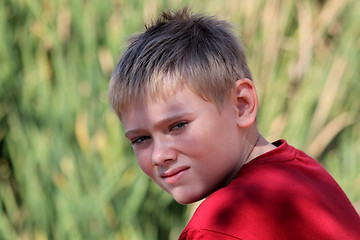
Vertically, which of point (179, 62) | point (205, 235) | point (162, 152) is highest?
point (179, 62)

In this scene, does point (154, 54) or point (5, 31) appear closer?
point (154, 54)

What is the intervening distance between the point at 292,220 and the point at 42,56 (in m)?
1.77

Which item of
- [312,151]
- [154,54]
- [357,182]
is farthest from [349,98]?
[154,54]

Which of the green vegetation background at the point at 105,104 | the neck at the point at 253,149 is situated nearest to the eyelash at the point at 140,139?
the neck at the point at 253,149

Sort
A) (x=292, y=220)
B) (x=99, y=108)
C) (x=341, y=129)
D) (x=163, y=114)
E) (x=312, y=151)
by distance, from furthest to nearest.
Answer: (x=341, y=129), (x=312, y=151), (x=99, y=108), (x=163, y=114), (x=292, y=220)

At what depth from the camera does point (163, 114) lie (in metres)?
1.05

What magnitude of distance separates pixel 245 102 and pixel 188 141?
0.58ft

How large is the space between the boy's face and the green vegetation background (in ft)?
1.59

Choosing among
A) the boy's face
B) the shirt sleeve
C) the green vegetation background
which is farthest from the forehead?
the green vegetation background

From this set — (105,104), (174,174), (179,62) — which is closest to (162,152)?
(174,174)

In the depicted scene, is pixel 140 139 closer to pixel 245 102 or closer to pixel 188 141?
pixel 188 141

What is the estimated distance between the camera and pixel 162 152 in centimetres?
104

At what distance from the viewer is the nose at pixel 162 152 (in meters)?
1.04

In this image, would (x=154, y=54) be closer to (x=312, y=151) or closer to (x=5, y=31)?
(x=5, y=31)
